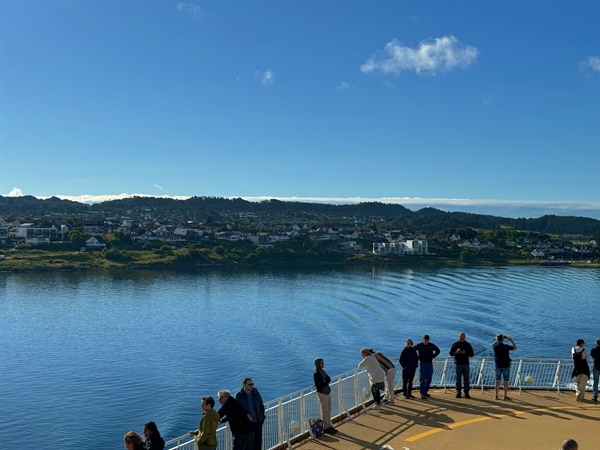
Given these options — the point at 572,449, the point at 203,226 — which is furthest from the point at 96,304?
the point at 203,226

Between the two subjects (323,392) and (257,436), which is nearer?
(257,436)

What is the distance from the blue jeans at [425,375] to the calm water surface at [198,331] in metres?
18.4

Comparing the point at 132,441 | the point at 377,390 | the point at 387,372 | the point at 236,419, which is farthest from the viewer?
the point at 387,372

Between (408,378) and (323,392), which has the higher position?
(323,392)

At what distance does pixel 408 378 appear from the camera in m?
14.0

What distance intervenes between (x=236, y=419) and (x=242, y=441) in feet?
1.26

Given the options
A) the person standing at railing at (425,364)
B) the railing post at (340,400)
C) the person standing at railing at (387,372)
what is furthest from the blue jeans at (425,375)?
the railing post at (340,400)

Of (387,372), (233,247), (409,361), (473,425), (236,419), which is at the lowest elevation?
(233,247)

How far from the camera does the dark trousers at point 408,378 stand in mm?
13875

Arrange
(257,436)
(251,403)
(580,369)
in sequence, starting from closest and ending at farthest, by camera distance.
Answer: (251,403) → (257,436) → (580,369)

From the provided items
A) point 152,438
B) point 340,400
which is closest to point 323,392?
point 340,400

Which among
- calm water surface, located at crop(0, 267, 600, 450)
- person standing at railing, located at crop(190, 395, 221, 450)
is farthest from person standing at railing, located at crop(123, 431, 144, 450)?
calm water surface, located at crop(0, 267, 600, 450)

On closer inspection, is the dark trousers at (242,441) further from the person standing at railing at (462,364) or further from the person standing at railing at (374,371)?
the person standing at railing at (462,364)

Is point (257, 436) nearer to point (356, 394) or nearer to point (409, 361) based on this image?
point (356, 394)
